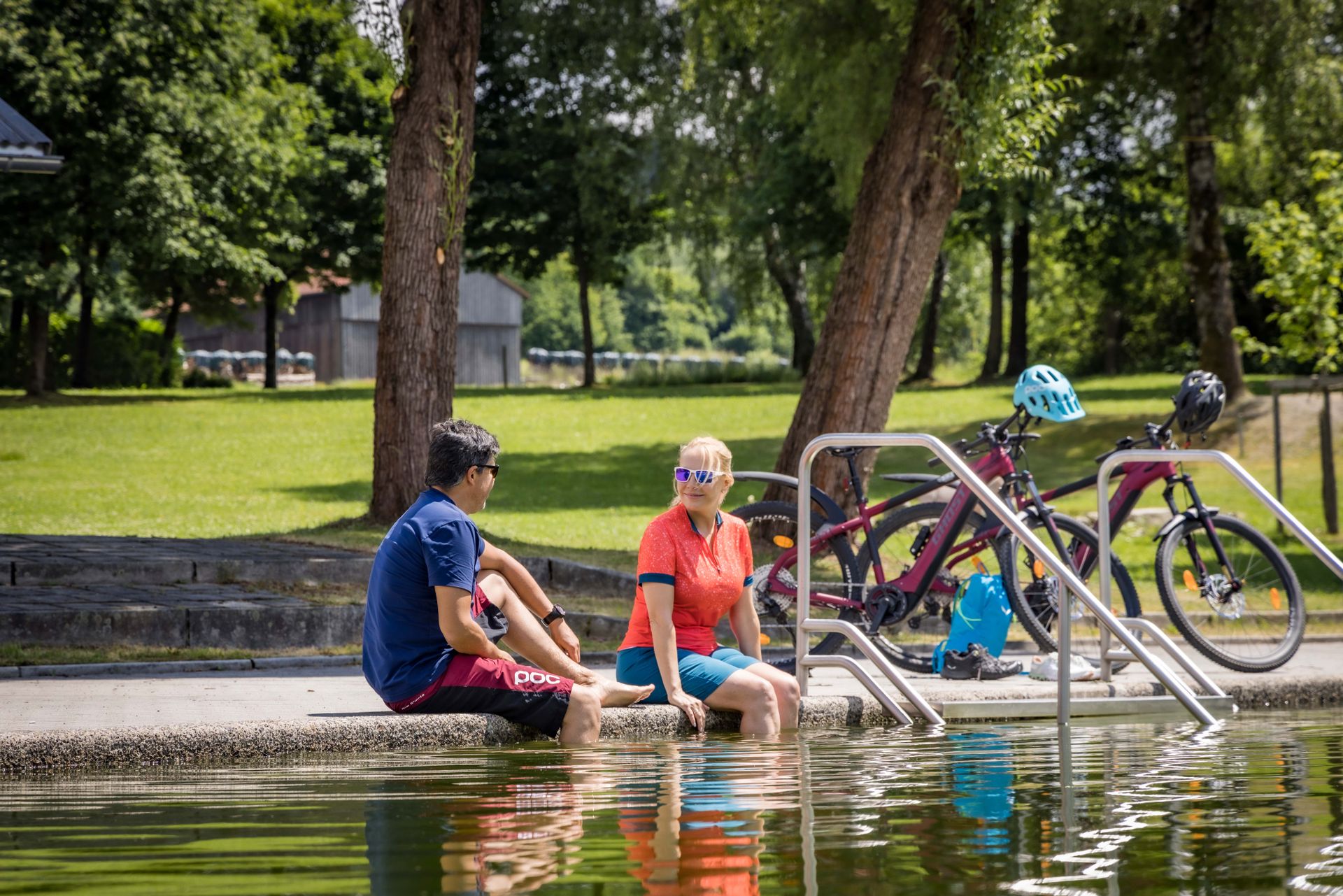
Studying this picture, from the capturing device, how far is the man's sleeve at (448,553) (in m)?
6.14

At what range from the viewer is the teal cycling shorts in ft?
22.6

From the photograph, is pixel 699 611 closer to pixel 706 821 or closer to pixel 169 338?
pixel 706 821

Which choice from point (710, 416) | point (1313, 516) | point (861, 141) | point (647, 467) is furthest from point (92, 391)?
point (1313, 516)

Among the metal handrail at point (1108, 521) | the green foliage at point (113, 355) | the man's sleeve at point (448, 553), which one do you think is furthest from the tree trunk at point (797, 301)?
the man's sleeve at point (448, 553)

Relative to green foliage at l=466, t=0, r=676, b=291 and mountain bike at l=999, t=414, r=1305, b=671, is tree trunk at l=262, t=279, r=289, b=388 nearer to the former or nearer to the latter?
green foliage at l=466, t=0, r=676, b=291

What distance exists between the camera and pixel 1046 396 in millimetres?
9266

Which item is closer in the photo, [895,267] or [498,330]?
[895,267]

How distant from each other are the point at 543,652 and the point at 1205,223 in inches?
831

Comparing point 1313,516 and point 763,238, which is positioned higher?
point 763,238

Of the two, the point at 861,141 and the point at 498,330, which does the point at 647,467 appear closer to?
the point at 861,141

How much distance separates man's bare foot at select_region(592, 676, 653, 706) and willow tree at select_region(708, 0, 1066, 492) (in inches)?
281

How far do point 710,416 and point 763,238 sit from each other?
12184 mm

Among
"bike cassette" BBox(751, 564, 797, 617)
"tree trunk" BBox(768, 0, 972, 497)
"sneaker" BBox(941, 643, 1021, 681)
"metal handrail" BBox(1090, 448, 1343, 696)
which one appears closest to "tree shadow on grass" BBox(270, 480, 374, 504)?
"tree trunk" BBox(768, 0, 972, 497)

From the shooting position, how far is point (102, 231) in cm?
3525
